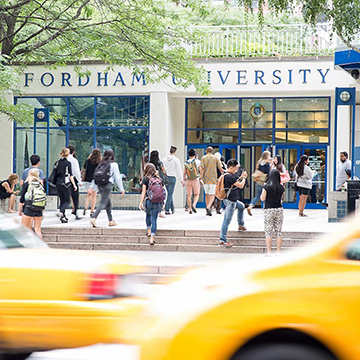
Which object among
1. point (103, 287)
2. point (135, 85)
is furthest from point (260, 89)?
point (103, 287)

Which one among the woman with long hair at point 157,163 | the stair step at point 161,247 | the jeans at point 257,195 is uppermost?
the woman with long hair at point 157,163

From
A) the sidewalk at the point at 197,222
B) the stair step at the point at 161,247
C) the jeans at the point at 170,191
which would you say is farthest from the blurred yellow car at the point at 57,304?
the jeans at the point at 170,191

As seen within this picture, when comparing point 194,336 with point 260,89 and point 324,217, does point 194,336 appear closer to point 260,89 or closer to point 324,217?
point 324,217

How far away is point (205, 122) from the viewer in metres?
23.2

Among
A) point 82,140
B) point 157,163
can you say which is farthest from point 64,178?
point 82,140

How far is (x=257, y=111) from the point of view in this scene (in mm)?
22812

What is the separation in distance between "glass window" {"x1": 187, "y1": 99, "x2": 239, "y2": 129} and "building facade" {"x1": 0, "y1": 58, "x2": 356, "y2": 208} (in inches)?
1.4

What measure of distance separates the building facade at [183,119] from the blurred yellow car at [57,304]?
54.4 ft

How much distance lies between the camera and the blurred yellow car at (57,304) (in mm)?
5000

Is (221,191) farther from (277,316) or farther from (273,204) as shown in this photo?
(277,316)

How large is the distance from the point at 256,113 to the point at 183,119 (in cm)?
260

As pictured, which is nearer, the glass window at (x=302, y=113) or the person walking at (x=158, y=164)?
the person walking at (x=158, y=164)

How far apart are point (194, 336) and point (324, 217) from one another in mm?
15139

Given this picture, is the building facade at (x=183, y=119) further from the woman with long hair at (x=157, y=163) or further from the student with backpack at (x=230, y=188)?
the student with backpack at (x=230, y=188)
